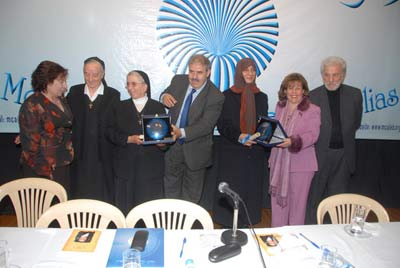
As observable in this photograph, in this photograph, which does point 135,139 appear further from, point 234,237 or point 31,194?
point 234,237

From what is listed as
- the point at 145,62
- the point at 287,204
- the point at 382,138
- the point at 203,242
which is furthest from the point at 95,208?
the point at 382,138

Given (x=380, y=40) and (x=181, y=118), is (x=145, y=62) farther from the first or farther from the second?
(x=380, y=40)

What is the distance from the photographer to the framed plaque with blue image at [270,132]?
9.58 ft

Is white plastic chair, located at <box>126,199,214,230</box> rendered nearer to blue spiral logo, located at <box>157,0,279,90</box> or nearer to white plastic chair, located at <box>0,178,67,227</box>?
white plastic chair, located at <box>0,178,67,227</box>

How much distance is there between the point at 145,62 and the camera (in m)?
3.72

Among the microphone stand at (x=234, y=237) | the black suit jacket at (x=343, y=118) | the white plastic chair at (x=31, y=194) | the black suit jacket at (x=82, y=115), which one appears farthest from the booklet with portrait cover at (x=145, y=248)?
the black suit jacket at (x=343, y=118)

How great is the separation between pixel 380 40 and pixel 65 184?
391 centimetres

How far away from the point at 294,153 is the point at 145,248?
1.86 meters

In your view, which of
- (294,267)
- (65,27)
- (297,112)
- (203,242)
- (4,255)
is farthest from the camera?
(65,27)

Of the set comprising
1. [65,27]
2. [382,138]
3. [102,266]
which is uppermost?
[65,27]

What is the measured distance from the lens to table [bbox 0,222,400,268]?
5.15 feet

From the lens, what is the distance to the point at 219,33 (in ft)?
12.2

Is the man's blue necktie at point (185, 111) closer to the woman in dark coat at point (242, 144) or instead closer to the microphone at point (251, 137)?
the woman in dark coat at point (242, 144)

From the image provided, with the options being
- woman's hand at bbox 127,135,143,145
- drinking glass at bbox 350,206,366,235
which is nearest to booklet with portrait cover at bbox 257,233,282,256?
drinking glass at bbox 350,206,366,235
